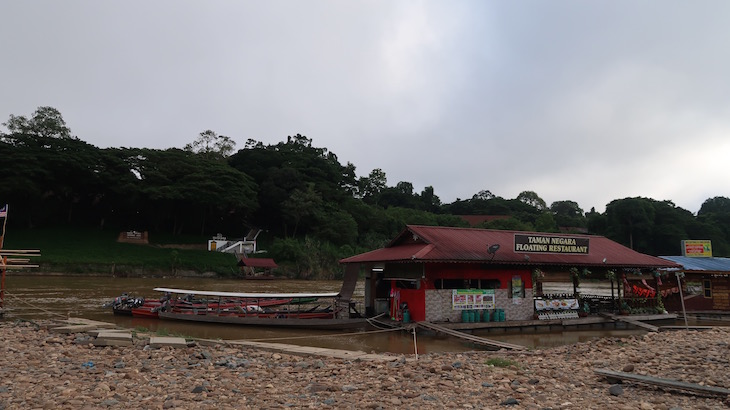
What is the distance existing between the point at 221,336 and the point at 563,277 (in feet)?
50.2

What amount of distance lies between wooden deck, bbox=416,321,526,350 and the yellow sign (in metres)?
21.6

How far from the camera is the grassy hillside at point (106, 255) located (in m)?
48.9

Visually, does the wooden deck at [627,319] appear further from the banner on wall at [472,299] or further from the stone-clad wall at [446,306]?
the banner on wall at [472,299]

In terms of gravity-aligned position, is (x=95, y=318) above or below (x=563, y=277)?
below

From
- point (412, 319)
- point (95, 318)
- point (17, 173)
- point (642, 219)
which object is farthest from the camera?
point (642, 219)

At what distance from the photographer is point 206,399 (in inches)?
288

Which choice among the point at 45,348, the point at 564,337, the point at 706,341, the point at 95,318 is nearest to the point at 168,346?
the point at 45,348

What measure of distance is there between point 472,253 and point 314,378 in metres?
11.5

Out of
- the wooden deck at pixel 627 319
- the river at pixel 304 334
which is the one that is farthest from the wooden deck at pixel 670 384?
the wooden deck at pixel 627 319

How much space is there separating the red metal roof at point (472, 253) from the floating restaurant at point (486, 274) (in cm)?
4

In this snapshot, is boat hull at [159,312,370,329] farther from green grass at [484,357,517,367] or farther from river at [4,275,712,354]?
green grass at [484,357,517,367]

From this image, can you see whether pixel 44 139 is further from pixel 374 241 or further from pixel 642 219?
pixel 642 219

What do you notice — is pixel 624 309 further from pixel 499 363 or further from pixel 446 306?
pixel 499 363

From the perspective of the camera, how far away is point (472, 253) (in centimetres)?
1900
